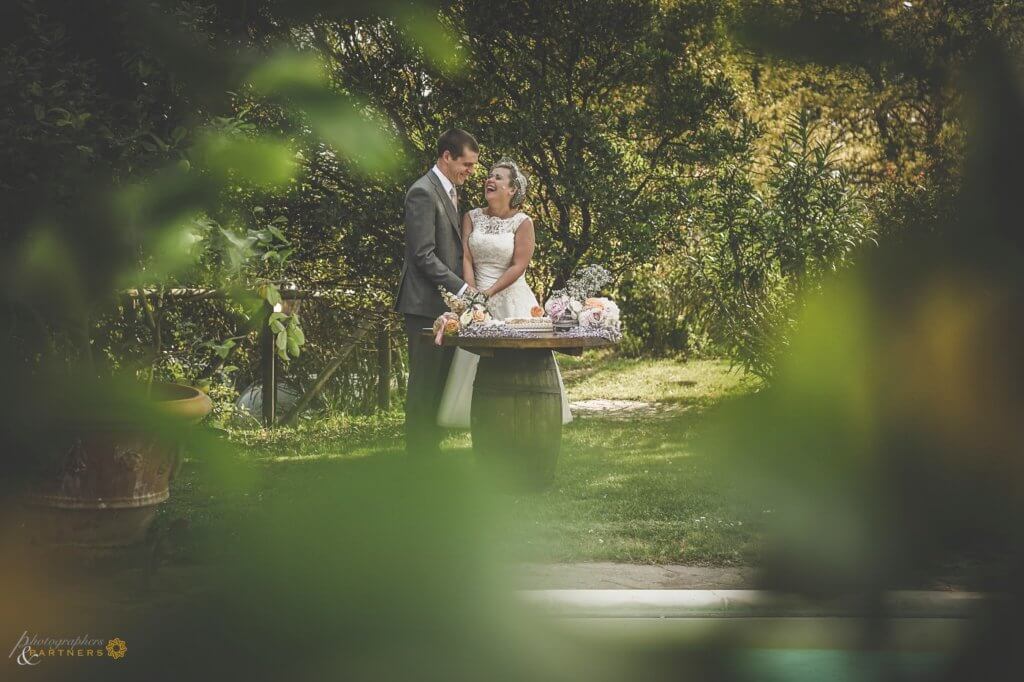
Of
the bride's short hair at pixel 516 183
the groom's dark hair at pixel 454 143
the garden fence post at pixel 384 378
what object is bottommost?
the garden fence post at pixel 384 378

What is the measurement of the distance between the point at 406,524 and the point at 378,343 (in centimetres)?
503

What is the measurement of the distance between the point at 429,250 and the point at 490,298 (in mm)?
531

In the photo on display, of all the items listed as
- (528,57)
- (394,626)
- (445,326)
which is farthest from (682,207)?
(394,626)

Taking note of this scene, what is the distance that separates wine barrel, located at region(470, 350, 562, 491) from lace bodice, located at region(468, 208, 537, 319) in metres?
0.51

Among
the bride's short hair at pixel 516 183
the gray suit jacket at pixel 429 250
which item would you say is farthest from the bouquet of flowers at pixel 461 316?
the bride's short hair at pixel 516 183

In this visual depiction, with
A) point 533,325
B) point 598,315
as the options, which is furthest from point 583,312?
point 533,325

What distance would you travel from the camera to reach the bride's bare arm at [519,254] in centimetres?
582

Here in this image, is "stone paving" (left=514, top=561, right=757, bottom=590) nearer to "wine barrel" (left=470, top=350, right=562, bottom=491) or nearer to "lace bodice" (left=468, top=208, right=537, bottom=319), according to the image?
"wine barrel" (left=470, top=350, right=562, bottom=491)

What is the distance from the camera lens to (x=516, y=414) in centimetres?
540

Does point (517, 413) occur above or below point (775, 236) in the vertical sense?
below

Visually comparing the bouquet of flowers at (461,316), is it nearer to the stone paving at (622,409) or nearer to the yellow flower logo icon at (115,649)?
the yellow flower logo icon at (115,649)

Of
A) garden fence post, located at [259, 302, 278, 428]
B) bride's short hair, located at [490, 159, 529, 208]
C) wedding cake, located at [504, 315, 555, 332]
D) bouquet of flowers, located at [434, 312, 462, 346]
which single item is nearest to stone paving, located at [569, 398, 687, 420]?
garden fence post, located at [259, 302, 278, 428]

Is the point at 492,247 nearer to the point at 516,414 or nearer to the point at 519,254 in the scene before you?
the point at 519,254

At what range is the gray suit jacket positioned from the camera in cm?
566
